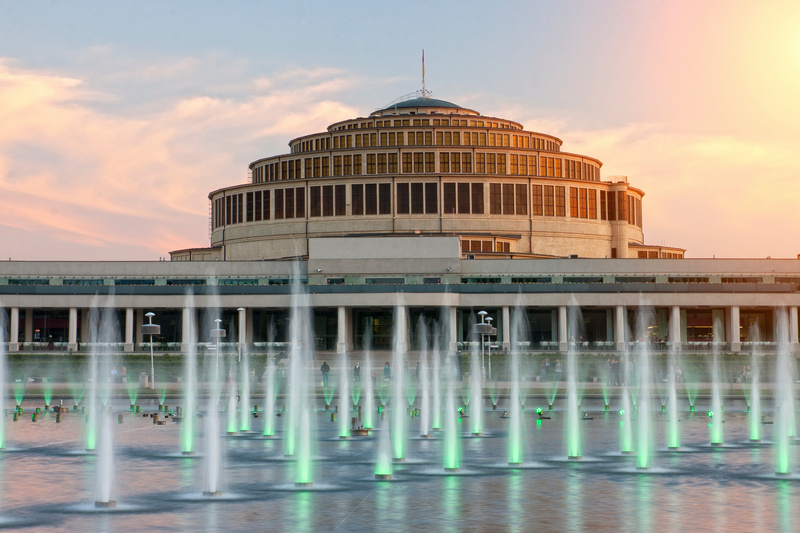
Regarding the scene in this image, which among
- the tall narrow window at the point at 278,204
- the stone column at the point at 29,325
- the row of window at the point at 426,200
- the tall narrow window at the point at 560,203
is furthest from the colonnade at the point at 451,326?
the tall narrow window at the point at 560,203

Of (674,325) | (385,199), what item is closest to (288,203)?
(385,199)

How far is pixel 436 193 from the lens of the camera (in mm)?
107500

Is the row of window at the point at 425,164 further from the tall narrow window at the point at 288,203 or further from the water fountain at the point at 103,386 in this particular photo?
the water fountain at the point at 103,386

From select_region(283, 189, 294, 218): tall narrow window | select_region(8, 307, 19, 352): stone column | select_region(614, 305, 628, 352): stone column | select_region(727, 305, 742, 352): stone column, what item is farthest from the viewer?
select_region(283, 189, 294, 218): tall narrow window

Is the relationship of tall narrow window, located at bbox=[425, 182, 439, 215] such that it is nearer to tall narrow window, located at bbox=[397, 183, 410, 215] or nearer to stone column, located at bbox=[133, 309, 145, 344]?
tall narrow window, located at bbox=[397, 183, 410, 215]

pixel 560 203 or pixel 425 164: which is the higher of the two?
pixel 425 164

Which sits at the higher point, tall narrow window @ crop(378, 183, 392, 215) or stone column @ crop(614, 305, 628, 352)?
tall narrow window @ crop(378, 183, 392, 215)

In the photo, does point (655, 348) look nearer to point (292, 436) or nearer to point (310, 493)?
point (292, 436)

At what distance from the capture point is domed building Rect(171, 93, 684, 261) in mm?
107125

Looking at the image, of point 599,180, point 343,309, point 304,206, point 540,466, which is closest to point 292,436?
point 540,466

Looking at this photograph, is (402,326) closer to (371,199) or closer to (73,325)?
(371,199)

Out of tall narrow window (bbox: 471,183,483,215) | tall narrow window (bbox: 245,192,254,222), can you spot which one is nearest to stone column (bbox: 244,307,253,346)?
tall narrow window (bbox: 245,192,254,222)

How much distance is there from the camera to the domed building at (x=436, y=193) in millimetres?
107125

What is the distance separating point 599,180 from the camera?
389 ft
